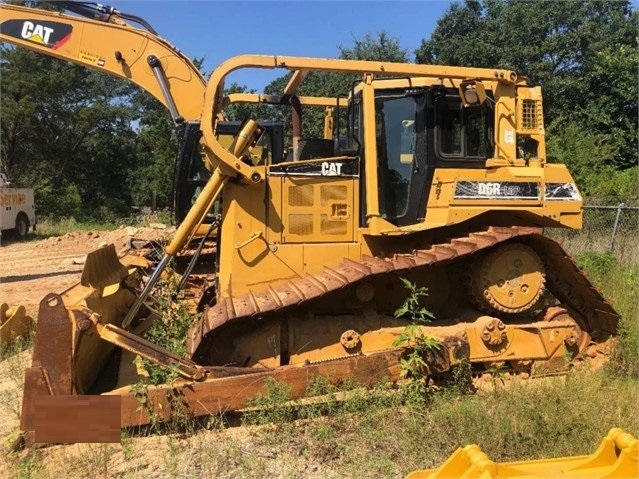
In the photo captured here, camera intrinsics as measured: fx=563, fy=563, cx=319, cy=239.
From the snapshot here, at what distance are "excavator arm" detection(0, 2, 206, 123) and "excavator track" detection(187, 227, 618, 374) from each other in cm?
427

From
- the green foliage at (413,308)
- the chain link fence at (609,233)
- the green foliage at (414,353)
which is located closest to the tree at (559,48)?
the chain link fence at (609,233)

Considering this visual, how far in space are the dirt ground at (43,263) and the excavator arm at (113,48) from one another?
285 centimetres

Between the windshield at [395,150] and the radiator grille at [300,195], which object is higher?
the windshield at [395,150]

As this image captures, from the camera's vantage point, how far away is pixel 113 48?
25.3ft

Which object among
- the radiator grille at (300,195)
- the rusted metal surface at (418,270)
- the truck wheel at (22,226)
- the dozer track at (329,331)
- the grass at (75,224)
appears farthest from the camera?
the grass at (75,224)

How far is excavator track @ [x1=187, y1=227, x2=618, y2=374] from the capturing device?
4574 millimetres

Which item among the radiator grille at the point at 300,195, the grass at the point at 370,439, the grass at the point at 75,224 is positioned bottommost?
the grass at the point at 370,439

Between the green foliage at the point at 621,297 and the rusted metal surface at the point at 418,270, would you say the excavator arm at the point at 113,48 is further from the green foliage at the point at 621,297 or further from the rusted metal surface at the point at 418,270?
the green foliage at the point at 621,297

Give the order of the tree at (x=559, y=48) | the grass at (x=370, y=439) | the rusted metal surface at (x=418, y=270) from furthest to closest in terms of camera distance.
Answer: the tree at (x=559, y=48)
the rusted metal surface at (x=418, y=270)
the grass at (x=370, y=439)

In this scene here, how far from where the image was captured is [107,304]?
5273 millimetres

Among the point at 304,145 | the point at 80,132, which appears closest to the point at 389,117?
the point at 304,145

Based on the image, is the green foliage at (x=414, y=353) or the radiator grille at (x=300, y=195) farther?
the radiator grille at (x=300, y=195)

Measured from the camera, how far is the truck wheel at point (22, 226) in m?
20.3

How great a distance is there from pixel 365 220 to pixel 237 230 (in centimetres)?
120
